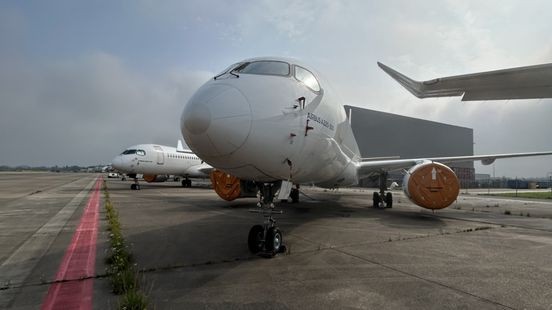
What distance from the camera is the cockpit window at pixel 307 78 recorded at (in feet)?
20.6

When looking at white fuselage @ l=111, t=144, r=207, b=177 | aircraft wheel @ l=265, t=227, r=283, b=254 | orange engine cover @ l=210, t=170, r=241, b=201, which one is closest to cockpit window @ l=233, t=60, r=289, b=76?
aircraft wheel @ l=265, t=227, r=283, b=254

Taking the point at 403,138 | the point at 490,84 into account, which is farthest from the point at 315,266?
the point at 403,138

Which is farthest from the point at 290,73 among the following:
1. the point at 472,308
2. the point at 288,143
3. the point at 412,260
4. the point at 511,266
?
the point at 511,266

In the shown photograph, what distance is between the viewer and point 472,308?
360 centimetres

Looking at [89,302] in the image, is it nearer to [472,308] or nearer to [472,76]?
[472,308]

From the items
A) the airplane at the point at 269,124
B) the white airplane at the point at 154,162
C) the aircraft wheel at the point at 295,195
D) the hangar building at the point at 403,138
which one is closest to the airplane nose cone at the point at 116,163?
the white airplane at the point at 154,162

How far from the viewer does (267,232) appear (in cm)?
596

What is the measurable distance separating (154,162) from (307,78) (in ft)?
78.9

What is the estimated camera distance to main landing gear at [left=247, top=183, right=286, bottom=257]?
19.2ft

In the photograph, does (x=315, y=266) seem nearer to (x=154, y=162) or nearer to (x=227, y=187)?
(x=227, y=187)

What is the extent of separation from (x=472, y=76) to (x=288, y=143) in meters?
6.86

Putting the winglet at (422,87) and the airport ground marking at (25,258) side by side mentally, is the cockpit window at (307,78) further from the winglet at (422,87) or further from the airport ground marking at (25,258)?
the airport ground marking at (25,258)

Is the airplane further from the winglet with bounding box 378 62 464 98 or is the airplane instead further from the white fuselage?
the white fuselage

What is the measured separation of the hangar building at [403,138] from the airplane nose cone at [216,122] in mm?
52115
